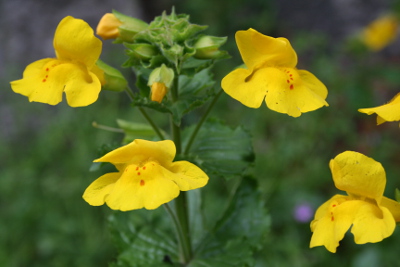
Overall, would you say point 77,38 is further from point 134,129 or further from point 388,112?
point 388,112

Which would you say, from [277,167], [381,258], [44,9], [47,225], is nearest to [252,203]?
[381,258]

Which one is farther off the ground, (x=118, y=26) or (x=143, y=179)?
(x=118, y=26)

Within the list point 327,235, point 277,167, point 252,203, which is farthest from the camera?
point 277,167

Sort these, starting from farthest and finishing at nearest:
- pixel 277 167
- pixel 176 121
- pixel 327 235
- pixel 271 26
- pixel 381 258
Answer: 1. pixel 271 26
2. pixel 277 167
3. pixel 381 258
4. pixel 176 121
5. pixel 327 235

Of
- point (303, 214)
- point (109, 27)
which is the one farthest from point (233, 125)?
point (109, 27)

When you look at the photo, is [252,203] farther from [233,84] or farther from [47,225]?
[47,225]

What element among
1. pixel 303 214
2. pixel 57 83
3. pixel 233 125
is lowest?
pixel 233 125

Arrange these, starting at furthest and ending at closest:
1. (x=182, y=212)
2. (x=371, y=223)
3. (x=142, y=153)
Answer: (x=182, y=212)
(x=142, y=153)
(x=371, y=223)

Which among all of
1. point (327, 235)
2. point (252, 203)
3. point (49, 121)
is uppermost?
point (327, 235)
